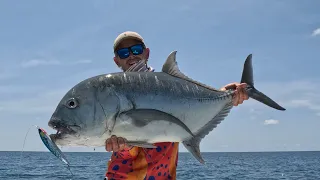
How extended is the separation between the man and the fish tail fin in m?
0.31

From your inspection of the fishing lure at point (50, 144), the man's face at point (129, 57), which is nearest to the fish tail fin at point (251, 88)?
the man's face at point (129, 57)

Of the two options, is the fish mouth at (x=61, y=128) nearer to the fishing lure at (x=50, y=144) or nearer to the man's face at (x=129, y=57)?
the fishing lure at (x=50, y=144)

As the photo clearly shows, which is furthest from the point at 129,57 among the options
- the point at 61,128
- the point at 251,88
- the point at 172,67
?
the point at 61,128

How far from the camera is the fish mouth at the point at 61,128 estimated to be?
3.83m

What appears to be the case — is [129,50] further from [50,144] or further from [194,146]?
[50,144]

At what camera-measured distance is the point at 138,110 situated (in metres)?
3.98

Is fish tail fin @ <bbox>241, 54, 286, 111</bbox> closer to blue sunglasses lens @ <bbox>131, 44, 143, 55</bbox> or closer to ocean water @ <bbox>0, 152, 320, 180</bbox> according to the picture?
blue sunglasses lens @ <bbox>131, 44, 143, 55</bbox>

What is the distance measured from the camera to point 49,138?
3908 mm

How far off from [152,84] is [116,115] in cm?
59

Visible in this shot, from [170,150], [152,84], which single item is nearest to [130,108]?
[152,84]

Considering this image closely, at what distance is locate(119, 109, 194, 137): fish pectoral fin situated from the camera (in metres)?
3.91

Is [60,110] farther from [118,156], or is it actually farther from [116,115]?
[118,156]

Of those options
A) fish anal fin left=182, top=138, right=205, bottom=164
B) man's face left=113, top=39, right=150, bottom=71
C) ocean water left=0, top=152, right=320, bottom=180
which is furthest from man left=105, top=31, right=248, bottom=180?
ocean water left=0, top=152, right=320, bottom=180

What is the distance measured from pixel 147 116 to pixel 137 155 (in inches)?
67.9
